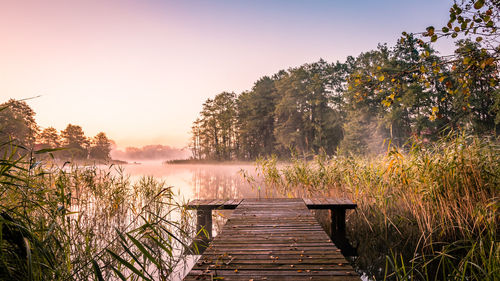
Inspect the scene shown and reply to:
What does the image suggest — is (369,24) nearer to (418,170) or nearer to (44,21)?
(418,170)

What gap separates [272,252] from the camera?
225cm

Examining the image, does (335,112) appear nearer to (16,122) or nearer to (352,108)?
(352,108)

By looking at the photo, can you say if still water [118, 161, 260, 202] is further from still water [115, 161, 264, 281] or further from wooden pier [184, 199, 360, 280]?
wooden pier [184, 199, 360, 280]

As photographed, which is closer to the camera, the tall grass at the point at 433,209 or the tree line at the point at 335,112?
the tall grass at the point at 433,209

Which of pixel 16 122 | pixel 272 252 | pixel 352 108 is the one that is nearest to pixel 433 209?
pixel 272 252

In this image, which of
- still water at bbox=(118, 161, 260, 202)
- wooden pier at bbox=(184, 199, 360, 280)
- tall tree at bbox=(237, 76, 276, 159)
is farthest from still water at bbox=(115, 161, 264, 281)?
tall tree at bbox=(237, 76, 276, 159)

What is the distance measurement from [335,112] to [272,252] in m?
27.3

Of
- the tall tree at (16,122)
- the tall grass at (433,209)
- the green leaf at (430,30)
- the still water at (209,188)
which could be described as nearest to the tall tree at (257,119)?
the still water at (209,188)

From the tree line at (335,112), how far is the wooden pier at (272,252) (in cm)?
203

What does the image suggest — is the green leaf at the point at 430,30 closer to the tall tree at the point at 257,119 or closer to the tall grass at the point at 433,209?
the tall grass at the point at 433,209

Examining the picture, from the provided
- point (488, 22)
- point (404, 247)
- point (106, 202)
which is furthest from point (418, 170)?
point (106, 202)

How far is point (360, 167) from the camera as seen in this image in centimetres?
620

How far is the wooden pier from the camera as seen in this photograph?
1802mm

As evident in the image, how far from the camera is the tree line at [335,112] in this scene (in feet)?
48.9
